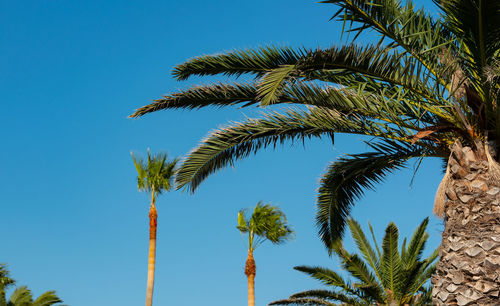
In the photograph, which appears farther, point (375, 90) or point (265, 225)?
point (265, 225)

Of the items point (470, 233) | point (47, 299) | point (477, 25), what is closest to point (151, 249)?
point (47, 299)

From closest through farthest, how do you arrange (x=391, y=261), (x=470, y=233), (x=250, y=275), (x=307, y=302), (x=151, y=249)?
(x=470, y=233) → (x=391, y=261) → (x=307, y=302) → (x=151, y=249) → (x=250, y=275)

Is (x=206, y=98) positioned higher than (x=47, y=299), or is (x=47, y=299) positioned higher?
(x=206, y=98)

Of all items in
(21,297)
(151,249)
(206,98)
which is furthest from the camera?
(151,249)

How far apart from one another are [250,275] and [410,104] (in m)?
17.7

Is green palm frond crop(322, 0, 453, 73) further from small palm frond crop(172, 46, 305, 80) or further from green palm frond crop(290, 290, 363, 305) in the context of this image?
green palm frond crop(290, 290, 363, 305)

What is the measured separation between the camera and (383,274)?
62.1 ft

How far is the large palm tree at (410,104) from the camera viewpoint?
8141mm

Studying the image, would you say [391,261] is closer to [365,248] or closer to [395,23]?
[365,248]

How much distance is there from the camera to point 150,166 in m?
22.2

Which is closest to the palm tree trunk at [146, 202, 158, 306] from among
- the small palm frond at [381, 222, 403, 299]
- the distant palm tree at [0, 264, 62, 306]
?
the distant palm tree at [0, 264, 62, 306]

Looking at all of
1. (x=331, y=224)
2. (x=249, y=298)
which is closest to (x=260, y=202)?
(x=249, y=298)

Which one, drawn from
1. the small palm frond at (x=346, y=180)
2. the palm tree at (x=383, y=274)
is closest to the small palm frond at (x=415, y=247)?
the palm tree at (x=383, y=274)

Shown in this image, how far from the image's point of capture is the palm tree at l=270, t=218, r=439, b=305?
18594 millimetres
